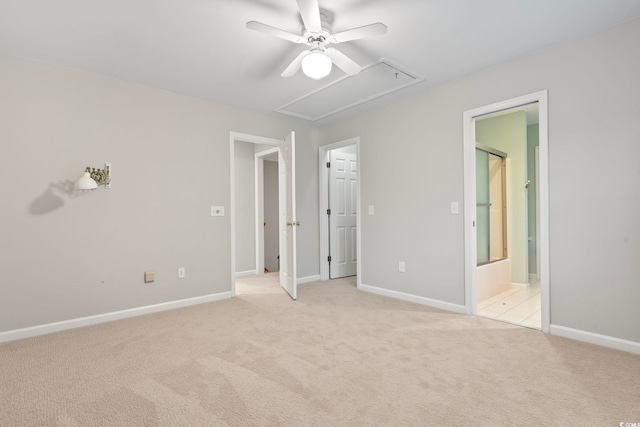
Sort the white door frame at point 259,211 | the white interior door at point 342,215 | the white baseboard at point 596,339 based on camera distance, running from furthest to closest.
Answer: the white door frame at point 259,211 < the white interior door at point 342,215 < the white baseboard at point 596,339

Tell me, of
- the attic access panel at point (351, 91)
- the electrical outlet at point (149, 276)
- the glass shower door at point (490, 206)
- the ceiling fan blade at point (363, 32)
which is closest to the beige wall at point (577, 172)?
the attic access panel at point (351, 91)

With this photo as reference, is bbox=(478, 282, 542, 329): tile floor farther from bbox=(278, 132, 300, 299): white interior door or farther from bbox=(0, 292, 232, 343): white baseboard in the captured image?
bbox=(0, 292, 232, 343): white baseboard

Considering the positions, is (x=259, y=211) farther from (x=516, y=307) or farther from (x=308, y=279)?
(x=516, y=307)

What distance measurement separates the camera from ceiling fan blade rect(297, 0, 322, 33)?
181 centimetres

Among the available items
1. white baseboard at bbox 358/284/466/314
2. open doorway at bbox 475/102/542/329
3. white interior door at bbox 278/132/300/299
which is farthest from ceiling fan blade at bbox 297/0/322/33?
white baseboard at bbox 358/284/466/314

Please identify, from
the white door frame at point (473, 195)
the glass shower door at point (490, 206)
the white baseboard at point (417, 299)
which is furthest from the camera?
the glass shower door at point (490, 206)

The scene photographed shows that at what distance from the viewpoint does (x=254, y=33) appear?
2393 mm

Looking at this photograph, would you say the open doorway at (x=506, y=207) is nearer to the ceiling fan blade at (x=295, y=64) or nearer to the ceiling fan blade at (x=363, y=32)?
the ceiling fan blade at (x=363, y=32)

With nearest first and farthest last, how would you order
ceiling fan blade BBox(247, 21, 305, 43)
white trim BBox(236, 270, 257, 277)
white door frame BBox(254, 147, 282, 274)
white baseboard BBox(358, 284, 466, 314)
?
ceiling fan blade BBox(247, 21, 305, 43) → white baseboard BBox(358, 284, 466, 314) → white trim BBox(236, 270, 257, 277) → white door frame BBox(254, 147, 282, 274)

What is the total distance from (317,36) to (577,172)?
2300 mm

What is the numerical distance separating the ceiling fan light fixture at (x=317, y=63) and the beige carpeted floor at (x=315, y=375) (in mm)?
2055

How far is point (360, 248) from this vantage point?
14.3 feet

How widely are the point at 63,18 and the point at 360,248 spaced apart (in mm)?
3687

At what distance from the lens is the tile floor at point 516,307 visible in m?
3.05
